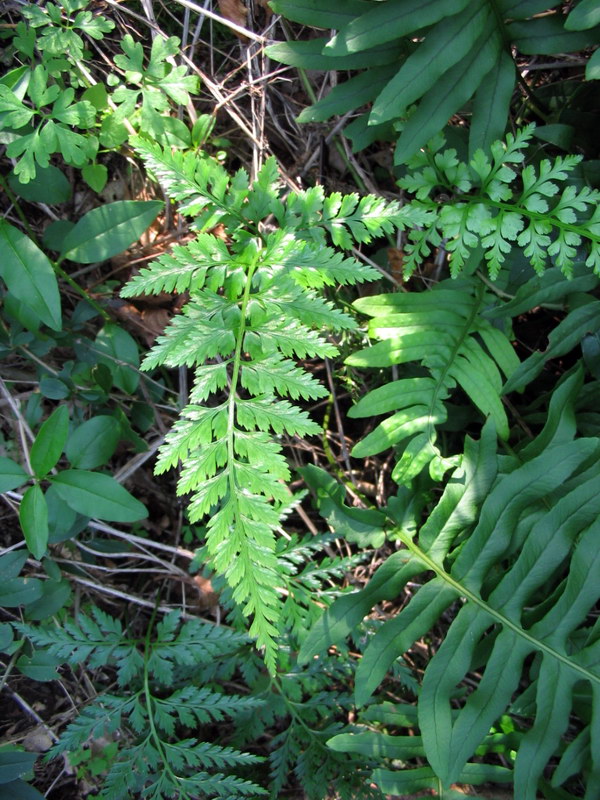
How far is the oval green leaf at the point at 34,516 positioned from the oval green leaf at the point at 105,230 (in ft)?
2.91

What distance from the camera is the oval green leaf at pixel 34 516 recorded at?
2.16 m

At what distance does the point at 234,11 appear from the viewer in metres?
2.58

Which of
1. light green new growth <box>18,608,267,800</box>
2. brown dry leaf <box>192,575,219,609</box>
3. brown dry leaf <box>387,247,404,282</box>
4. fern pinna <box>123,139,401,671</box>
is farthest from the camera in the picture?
brown dry leaf <box>192,575,219,609</box>

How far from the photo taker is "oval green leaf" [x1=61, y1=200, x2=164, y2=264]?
2400 millimetres

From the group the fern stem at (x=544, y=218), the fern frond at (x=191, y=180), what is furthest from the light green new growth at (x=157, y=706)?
the fern stem at (x=544, y=218)

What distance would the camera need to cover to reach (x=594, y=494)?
6.95 ft

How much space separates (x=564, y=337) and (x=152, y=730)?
85.0 inches

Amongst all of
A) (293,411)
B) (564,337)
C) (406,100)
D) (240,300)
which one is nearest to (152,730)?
(293,411)

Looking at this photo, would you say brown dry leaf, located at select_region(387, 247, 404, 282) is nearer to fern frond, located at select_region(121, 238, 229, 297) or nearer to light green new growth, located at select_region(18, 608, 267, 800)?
fern frond, located at select_region(121, 238, 229, 297)

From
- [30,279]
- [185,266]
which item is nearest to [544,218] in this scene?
[185,266]

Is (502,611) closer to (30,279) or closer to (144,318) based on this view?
(144,318)

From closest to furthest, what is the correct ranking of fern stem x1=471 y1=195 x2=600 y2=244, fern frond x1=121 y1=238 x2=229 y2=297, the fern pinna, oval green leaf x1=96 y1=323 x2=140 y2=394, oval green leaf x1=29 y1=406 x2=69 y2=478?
the fern pinna, fern frond x1=121 y1=238 x2=229 y2=297, fern stem x1=471 y1=195 x2=600 y2=244, oval green leaf x1=29 y1=406 x2=69 y2=478, oval green leaf x1=96 y1=323 x2=140 y2=394

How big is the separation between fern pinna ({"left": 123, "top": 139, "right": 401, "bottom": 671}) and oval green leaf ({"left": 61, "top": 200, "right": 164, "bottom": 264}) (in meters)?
0.46

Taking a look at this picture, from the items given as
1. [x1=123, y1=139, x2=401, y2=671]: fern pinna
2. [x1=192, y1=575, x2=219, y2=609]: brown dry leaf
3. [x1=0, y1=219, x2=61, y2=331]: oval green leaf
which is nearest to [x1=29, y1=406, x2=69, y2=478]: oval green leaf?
[x1=0, y1=219, x2=61, y2=331]: oval green leaf
